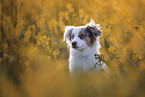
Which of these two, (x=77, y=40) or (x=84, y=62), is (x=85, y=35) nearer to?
(x=77, y=40)

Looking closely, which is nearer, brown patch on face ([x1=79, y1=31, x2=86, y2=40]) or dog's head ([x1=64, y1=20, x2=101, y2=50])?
dog's head ([x1=64, y1=20, x2=101, y2=50])

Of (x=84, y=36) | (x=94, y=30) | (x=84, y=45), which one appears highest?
(x=94, y=30)

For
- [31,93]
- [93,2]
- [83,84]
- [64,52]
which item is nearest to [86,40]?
[64,52]

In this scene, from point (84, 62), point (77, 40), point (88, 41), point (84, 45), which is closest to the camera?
point (84, 62)

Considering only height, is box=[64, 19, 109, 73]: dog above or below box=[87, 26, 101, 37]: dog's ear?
below

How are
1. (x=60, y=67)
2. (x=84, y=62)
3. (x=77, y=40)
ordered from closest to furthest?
1. (x=60, y=67)
2. (x=84, y=62)
3. (x=77, y=40)

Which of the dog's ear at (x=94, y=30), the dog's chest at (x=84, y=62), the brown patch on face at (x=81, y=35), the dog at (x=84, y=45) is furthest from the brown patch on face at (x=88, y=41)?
the dog's chest at (x=84, y=62)

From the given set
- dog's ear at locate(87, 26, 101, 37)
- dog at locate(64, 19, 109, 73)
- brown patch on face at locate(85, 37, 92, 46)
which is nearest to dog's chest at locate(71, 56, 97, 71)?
dog at locate(64, 19, 109, 73)

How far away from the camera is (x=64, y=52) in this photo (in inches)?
208

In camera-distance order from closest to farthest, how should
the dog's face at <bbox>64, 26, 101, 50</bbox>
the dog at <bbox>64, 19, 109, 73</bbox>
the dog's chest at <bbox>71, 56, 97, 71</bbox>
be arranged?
the dog's chest at <bbox>71, 56, 97, 71</bbox>
the dog at <bbox>64, 19, 109, 73</bbox>
the dog's face at <bbox>64, 26, 101, 50</bbox>

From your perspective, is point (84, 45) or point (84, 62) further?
point (84, 45)

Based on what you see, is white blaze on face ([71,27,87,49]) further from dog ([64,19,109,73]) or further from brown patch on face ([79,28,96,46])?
brown patch on face ([79,28,96,46])

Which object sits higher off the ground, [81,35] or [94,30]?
[94,30]

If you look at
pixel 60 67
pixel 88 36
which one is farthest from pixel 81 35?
pixel 60 67
